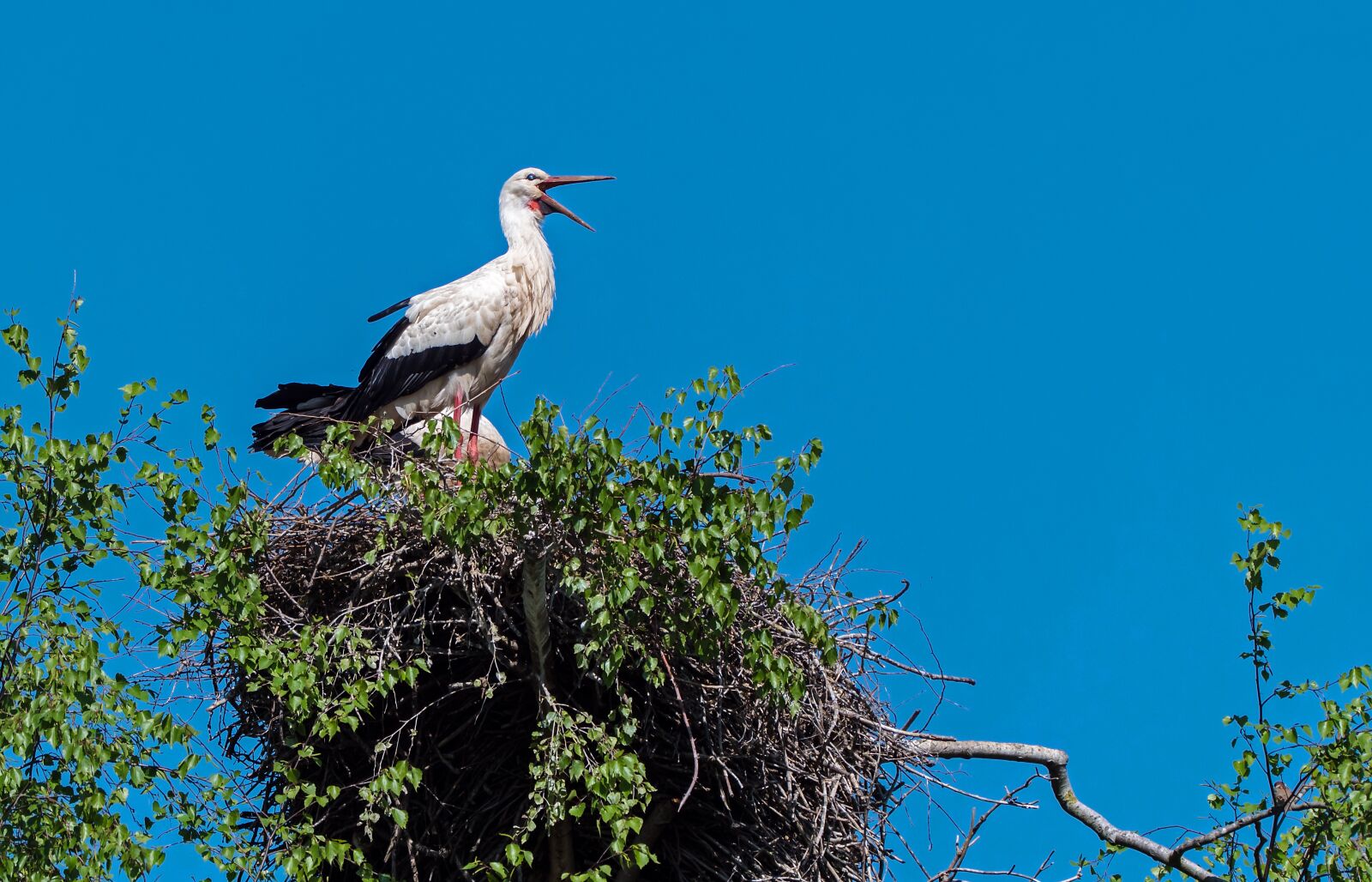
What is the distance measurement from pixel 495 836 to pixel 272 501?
1.65 meters

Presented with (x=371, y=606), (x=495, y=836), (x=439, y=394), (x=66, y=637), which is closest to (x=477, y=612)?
(x=371, y=606)

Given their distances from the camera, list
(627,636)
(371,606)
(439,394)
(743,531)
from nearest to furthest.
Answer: (743,531) → (627,636) → (371,606) → (439,394)

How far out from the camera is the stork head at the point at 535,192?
1110cm

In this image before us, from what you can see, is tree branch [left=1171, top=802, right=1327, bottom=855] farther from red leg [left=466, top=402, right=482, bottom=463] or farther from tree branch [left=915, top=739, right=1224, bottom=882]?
red leg [left=466, top=402, right=482, bottom=463]

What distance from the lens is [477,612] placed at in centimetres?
704

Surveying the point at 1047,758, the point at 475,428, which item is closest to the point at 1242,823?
the point at 1047,758

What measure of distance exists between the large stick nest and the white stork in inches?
108

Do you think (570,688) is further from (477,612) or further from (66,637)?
(66,637)

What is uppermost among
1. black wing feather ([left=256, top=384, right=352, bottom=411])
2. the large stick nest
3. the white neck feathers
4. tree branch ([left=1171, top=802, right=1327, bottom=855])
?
→ the white neck feathers

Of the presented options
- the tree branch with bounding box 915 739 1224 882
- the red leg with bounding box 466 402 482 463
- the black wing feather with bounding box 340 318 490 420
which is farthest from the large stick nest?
the black wing feather with bounding box 340 318 490 420

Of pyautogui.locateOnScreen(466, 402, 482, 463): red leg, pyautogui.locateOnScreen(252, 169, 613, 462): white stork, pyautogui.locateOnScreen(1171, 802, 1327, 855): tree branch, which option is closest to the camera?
pyautogui.locateOnScreen(1171, 802, 1327, 855): tree branch

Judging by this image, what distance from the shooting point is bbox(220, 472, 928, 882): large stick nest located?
23.5 feet

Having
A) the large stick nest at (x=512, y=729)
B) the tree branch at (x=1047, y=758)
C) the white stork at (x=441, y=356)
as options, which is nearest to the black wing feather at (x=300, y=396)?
the white stork at (x=441, y=356)

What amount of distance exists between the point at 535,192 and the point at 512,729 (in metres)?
4.56
